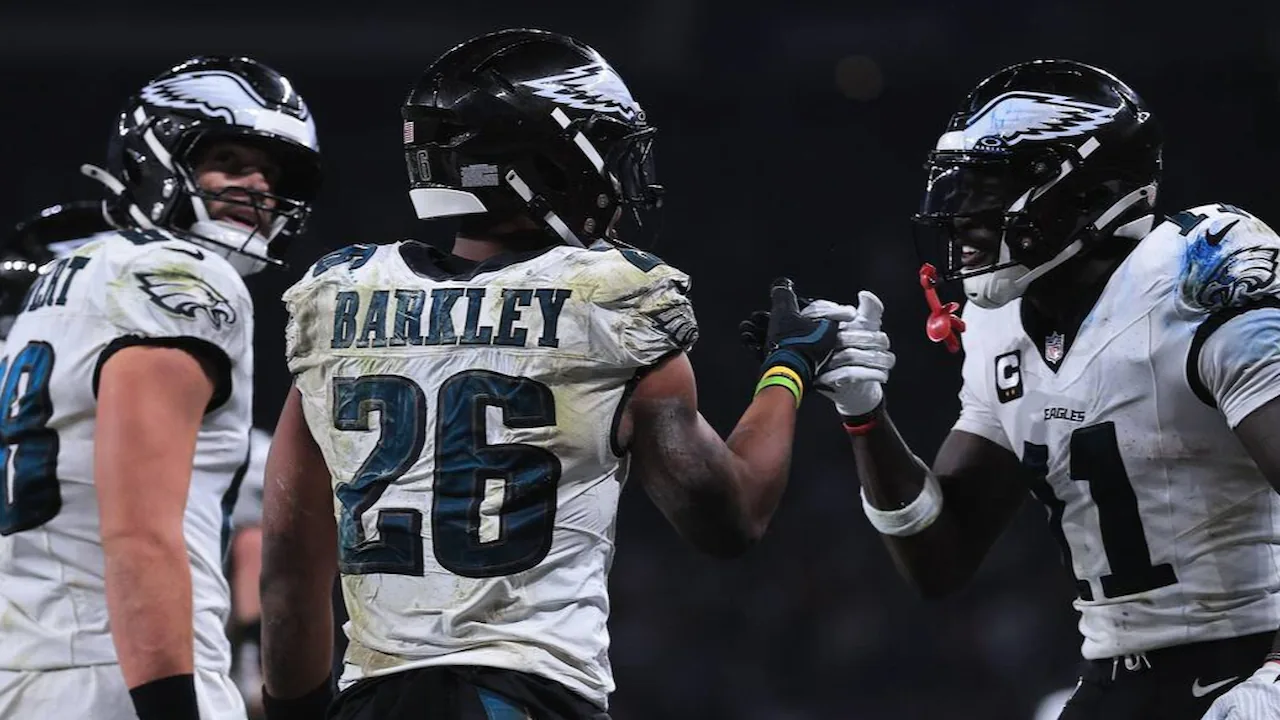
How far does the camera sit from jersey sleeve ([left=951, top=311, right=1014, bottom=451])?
10.3 ft

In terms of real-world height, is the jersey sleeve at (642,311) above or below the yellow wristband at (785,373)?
above

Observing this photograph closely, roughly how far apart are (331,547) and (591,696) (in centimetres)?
55

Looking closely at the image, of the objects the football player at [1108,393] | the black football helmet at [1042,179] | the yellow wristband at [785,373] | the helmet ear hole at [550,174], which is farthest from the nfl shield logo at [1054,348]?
the helmet ear hole at [550,174]

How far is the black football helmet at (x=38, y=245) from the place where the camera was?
4012mm

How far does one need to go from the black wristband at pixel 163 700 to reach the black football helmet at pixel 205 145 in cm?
94

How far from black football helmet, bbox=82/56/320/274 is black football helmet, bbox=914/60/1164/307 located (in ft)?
4.15

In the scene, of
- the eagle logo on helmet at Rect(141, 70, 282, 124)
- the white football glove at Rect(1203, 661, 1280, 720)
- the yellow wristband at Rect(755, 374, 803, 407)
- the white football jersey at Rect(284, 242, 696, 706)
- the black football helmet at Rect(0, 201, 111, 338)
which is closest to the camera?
the white football jersey at Rect(284, 242, 696, 706)

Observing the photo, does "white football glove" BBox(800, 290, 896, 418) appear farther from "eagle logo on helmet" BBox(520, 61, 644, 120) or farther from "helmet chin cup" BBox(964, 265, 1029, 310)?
"eagle logo on helmet" BBox(520, 61, 644, 120)

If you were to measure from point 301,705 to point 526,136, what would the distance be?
967 millimetres

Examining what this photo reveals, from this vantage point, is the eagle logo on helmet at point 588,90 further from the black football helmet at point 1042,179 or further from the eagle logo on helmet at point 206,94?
the eagle logo on helmet at point 206,94

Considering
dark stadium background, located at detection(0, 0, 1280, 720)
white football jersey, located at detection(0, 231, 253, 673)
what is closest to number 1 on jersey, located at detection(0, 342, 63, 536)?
white football jersey, located at detection(0, 231, 253, 673)

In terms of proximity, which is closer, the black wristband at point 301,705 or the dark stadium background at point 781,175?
the black wristband at point 301,705

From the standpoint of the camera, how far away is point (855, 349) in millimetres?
2799

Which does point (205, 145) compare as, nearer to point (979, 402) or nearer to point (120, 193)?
point (120, 193)
